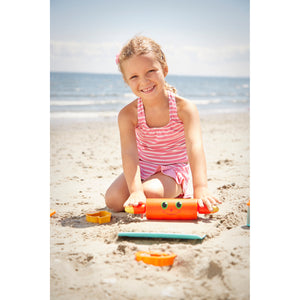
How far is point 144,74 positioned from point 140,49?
0.33 feet

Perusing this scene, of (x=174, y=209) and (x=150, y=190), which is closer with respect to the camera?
(x=174, y=209)

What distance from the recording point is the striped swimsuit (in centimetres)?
171

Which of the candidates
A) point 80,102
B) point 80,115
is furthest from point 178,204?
point 80,102

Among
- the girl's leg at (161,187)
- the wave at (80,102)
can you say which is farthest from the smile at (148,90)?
the wave at (80,102)

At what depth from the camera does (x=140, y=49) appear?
1.52 meters

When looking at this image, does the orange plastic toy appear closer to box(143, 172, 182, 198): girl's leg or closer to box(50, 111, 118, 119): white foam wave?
box(143, 172, 182, 198): girl's leg

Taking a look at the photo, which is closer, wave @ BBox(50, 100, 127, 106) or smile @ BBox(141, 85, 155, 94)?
smile @ BBox(141, 85, 155, 94)

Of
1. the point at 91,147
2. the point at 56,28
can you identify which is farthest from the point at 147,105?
the point at 91,147

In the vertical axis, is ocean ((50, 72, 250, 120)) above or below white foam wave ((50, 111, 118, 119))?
above

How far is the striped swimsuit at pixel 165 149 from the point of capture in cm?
171

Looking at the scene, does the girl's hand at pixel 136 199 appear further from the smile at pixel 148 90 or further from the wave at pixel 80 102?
the wave at pixel 80 102

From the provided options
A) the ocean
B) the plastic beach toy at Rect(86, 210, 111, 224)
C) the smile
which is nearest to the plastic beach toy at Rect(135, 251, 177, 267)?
the plastic beach toy at Rect(86, 210, 111, 224)

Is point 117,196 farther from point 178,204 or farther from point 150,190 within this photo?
point 178,204

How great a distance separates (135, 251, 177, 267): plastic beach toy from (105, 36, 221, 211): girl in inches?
13.5
